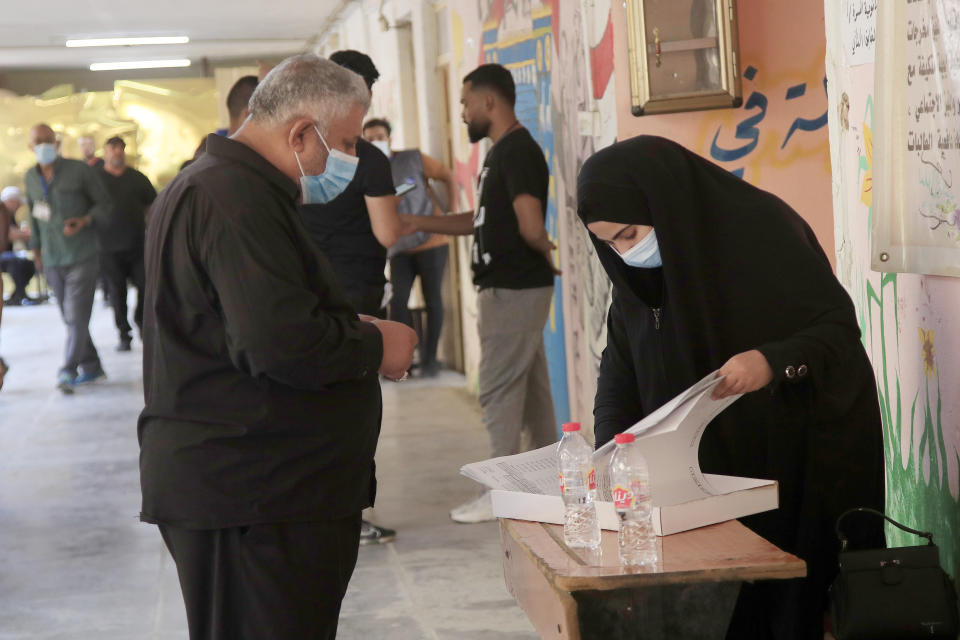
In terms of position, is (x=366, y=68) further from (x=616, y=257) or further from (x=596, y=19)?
(x=616, y=257)

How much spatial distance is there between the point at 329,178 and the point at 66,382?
7.78 metres

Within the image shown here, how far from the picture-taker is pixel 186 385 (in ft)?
7.98

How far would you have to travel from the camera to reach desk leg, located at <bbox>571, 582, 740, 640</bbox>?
2012mm

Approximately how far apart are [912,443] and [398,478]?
3.65 m

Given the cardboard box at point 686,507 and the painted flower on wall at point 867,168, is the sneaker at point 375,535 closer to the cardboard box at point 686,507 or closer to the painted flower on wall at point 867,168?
the painted flower on wall at point 867,168

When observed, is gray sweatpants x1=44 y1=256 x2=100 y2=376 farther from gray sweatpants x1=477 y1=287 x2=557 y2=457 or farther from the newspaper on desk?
the newspaper on desk

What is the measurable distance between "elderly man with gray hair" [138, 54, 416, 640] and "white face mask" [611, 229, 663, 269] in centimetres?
54

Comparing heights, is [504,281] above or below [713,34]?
below

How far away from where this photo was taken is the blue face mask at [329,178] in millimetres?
2629

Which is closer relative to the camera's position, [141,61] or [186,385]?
[186,385]

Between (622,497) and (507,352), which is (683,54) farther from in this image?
(622,497)

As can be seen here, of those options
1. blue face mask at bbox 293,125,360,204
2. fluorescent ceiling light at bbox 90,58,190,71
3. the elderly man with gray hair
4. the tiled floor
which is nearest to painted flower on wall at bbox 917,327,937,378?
the elderly man with gray hair

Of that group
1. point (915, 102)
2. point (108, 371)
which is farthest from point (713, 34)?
point (108, 371)

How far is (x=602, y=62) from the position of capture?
5352 mm
